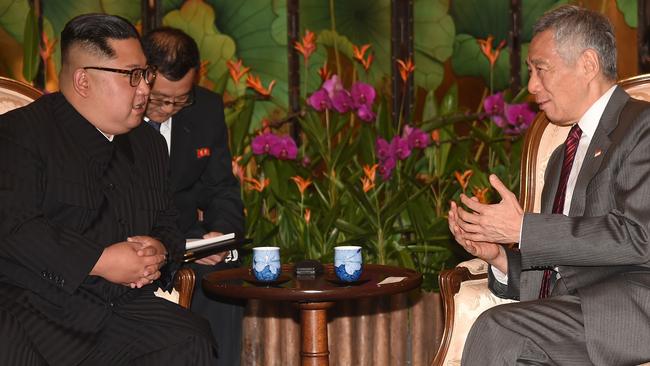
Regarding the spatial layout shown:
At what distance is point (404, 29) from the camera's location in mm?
5938

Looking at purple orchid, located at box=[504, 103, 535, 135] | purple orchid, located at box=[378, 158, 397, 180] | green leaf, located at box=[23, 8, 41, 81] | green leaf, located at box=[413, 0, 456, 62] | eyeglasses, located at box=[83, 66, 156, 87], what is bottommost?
purple orchid, located at box=[378, 158, 397, 180]

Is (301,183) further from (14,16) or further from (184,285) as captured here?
(14,16)

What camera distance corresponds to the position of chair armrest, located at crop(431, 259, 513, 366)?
10.0 feet

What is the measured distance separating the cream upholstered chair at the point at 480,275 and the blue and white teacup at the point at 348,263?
10.3 inches

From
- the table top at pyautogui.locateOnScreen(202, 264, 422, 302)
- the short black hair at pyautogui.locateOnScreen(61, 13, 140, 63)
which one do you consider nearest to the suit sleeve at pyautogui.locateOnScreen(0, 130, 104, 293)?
the short black hair at pyautogui.locateOnScreen(61, 13, 140, 63)

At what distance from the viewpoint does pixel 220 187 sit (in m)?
3.90

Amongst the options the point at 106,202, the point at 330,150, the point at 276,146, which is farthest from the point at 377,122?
the point at 106,202

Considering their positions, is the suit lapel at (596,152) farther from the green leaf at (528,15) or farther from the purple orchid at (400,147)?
the green leaf at (528,15)

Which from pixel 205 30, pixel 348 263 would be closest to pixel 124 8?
pixel 205 30

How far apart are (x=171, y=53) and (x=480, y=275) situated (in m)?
1.30

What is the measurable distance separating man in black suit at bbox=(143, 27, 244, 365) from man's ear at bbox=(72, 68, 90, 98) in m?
0.68

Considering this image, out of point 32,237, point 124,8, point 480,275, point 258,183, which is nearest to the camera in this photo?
point 32,237

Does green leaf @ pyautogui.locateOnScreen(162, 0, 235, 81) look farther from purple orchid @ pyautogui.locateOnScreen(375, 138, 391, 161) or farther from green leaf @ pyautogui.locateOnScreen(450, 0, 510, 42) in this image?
purple orchid @ pyautogui.locateOnScreen(375, 138, 391, 161)

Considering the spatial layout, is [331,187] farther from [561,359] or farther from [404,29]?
[561,359]
